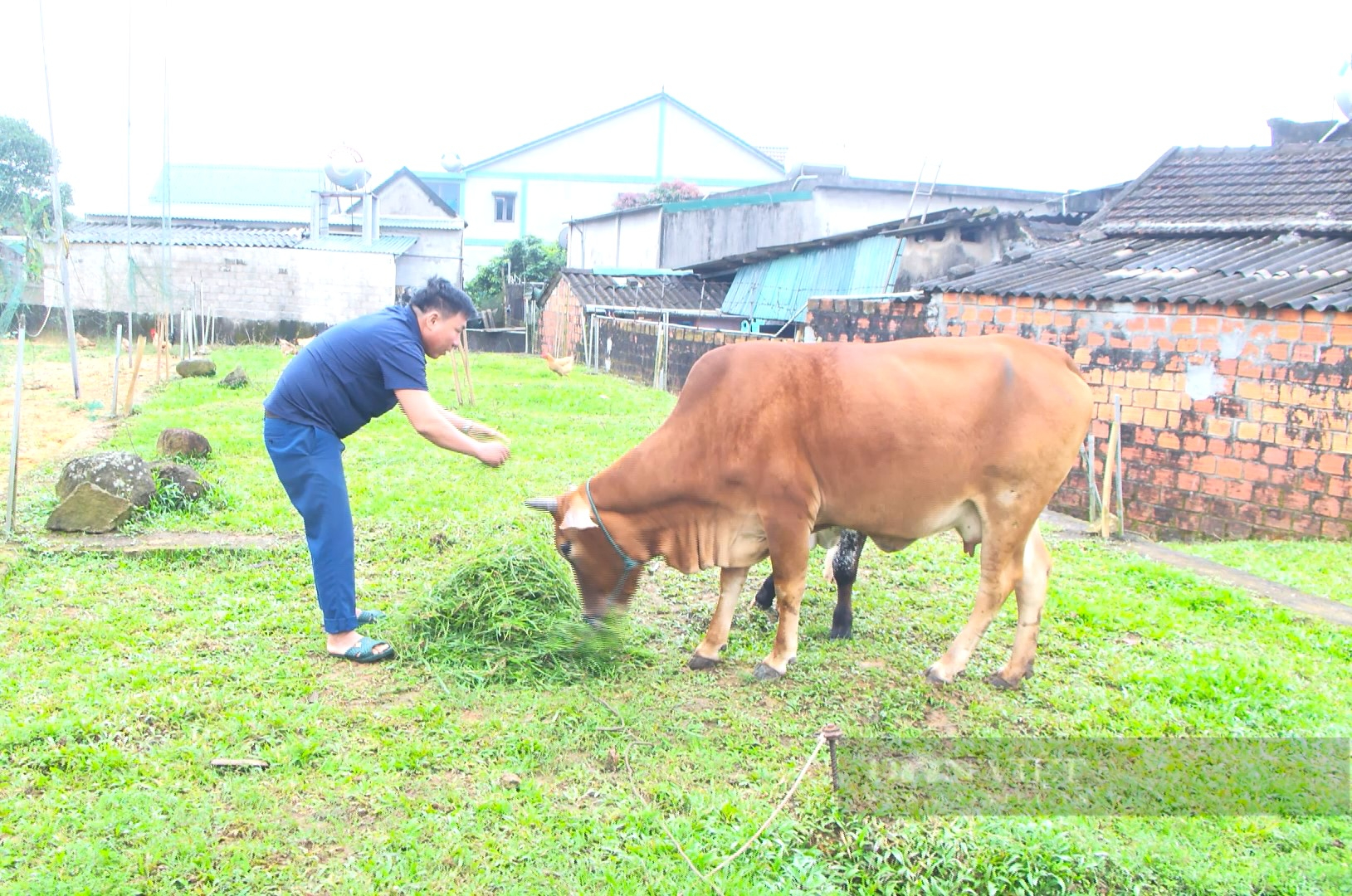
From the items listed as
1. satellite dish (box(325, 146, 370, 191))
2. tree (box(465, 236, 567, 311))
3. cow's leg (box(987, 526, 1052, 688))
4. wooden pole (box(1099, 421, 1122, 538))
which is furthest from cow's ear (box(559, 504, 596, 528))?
satellite dish (box(325, 146, 370, 191))

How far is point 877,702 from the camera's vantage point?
4.92m

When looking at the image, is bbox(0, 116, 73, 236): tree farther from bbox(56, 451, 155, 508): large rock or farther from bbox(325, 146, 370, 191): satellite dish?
bbox(56, 451, 155, 508): large rock

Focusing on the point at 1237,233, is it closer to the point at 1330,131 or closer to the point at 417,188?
the point at 1330,131

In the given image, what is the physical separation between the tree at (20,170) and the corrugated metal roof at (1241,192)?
33.2 m

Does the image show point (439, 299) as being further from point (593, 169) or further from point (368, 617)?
point (593, 169)

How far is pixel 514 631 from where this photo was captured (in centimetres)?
523

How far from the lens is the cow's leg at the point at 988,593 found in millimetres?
5203

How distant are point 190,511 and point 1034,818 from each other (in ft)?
20.9

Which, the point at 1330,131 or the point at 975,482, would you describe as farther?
the point at 1330,131

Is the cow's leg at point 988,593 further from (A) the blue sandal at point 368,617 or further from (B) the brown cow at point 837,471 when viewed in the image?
(A) the blue sandal at point 368,617

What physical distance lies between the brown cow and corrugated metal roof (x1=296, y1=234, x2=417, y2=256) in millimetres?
25424

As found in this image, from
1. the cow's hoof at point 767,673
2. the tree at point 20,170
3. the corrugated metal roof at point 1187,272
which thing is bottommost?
the cow's hoof at point 767,673

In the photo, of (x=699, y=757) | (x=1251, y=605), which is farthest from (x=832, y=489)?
(x=1251, y=605)

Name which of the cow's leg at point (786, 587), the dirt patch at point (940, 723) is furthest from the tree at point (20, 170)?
the dirt patch at point (940, 723)
